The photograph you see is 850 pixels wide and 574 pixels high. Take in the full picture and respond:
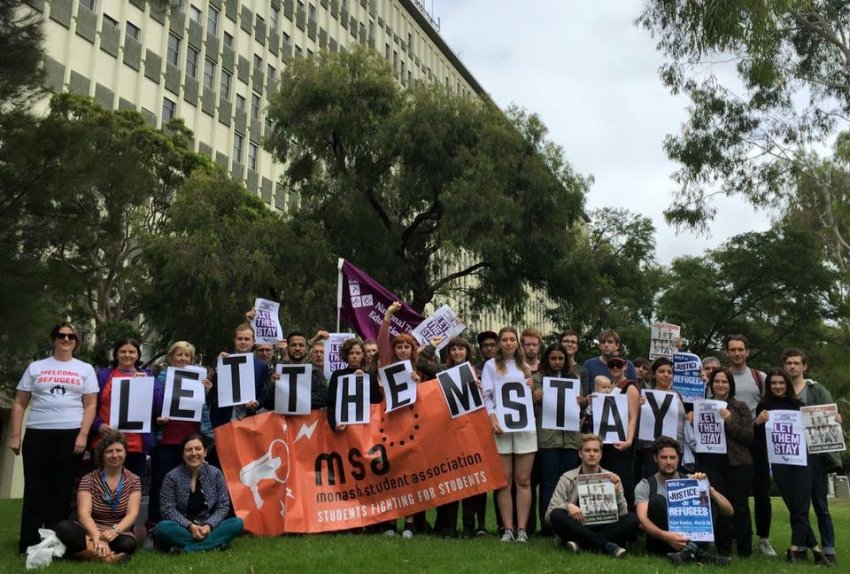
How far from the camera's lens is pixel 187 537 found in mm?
7836

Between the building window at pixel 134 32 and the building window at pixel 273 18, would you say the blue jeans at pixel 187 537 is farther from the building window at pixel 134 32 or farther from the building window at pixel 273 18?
the building window at pixel 273 18

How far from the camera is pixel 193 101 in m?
43.7

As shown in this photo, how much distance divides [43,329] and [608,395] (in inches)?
310

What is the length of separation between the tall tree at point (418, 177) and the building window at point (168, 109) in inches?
766

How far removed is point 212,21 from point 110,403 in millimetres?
42049

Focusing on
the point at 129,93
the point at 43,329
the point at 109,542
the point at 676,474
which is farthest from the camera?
the point at 129,93

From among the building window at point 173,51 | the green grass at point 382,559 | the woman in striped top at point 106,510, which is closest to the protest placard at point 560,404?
the green grass at point 382,559

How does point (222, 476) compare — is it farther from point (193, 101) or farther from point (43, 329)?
point (193, 101)

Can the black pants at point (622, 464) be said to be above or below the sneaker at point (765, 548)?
above

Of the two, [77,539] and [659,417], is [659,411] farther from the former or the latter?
[77,539]

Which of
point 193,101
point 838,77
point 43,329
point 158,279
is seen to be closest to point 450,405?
point 43,329

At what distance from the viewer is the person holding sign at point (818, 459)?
28.9ft

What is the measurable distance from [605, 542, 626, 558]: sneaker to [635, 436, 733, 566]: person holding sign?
36 cm

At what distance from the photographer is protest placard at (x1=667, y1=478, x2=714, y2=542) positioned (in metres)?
7.88
